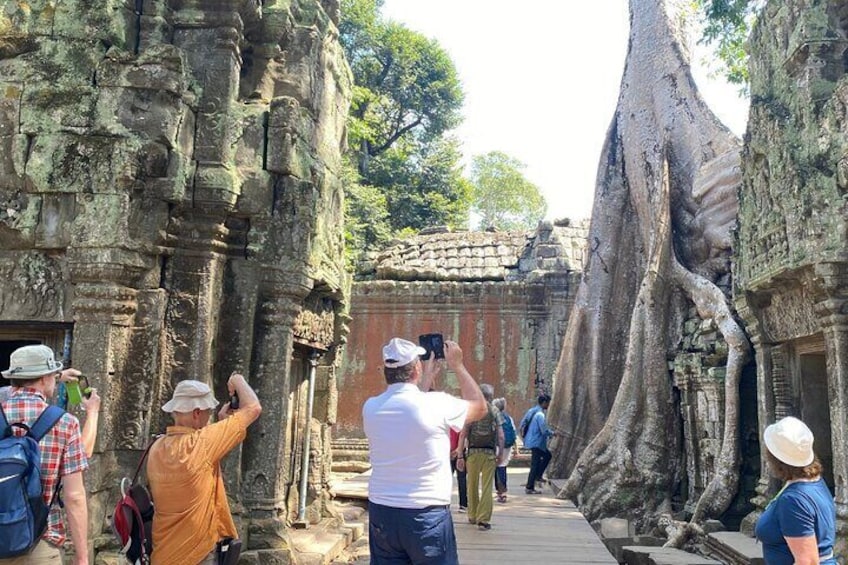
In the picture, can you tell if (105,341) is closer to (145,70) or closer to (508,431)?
(145,70)

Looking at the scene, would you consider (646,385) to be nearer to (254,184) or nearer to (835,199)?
(835,199)

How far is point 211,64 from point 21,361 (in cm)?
285

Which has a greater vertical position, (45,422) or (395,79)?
(395,79)

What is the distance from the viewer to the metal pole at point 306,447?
621 centimetres

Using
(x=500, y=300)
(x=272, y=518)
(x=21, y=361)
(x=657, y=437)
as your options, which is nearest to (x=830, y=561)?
(x=21, y=361)

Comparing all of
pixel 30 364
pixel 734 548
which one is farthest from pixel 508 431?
pixel 30 364

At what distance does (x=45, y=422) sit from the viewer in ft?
8.76

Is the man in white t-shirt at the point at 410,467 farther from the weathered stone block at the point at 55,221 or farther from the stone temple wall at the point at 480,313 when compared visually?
the stone temple wall at the point at 480,313

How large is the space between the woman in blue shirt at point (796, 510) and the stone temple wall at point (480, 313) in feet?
34.5

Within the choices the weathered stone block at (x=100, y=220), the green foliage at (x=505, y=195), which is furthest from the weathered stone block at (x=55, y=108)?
the green foliage at (x=505, y=195)

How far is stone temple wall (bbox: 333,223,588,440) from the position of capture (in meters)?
13.5

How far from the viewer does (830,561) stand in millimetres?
2834

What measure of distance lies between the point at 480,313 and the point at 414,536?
10.9m

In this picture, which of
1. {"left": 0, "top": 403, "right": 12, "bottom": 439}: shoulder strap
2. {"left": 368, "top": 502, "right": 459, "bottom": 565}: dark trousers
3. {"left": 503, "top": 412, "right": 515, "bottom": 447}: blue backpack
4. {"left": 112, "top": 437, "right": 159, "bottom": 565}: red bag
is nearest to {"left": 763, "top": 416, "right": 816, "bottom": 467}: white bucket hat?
{"left": 368, "top": 502, "right": 459, "bottom": 565}: dark trousers
